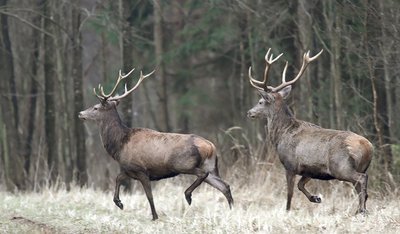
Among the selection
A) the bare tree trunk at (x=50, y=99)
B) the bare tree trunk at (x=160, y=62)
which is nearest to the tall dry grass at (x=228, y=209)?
the bare tree trunk at (x=50, y=99)

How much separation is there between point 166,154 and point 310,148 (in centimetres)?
203

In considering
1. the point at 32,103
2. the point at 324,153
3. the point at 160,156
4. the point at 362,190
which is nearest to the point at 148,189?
the point at 160,156

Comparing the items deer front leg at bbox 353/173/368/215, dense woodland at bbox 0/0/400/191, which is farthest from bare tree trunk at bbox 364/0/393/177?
deer front leg at bbox 353/173/368/215

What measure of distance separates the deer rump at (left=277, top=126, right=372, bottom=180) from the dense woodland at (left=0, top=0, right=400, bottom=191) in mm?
2263

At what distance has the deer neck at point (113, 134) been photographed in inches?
578

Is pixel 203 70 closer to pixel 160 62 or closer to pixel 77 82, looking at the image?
pixel 160 62

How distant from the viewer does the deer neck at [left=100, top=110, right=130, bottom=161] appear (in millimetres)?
14680

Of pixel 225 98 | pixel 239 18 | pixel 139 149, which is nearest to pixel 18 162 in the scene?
pixel 239 18

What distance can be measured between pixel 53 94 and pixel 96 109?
9.53 m

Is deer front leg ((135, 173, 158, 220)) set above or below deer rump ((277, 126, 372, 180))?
below

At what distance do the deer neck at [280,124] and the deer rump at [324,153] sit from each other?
0.54ft

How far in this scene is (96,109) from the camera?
15227 mm

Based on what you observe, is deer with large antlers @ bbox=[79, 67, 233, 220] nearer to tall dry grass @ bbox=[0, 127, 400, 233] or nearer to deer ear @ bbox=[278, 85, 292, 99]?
tall dry grass @ bbox=[0, 127, 400, 233]

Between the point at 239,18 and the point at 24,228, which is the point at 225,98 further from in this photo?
the point at 24,228
